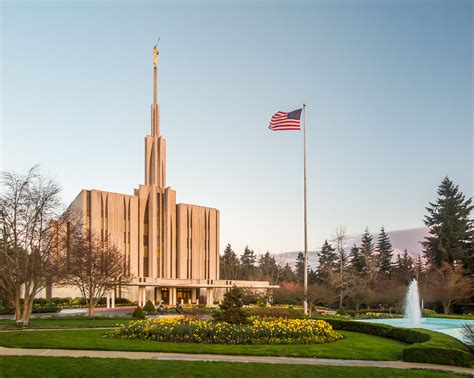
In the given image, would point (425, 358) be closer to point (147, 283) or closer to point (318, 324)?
point (318, 324)

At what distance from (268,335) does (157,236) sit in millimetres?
52029

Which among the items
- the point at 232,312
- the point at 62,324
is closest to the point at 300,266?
the point at 62,324

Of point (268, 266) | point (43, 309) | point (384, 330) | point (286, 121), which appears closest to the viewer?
point (384, 330)

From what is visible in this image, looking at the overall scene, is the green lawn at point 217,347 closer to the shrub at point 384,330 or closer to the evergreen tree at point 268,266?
the shrub at point 384,330

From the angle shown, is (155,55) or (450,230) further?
(155,55)

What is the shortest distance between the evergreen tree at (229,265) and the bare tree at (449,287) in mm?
53898

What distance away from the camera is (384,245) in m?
81.8

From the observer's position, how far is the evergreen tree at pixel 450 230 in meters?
55.3

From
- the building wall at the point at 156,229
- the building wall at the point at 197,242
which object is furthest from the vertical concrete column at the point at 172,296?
the building wall at the point at 197,242

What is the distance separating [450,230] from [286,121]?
118 ft

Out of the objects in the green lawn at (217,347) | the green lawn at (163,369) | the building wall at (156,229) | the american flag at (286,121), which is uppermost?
the american flag at (286,121)

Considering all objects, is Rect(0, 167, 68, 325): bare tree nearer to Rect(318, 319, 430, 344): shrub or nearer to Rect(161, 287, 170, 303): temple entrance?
Rect(318, 319, 430, 344): shrub

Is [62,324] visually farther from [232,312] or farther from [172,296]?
[172,296]

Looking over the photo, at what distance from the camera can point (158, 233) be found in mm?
69000
